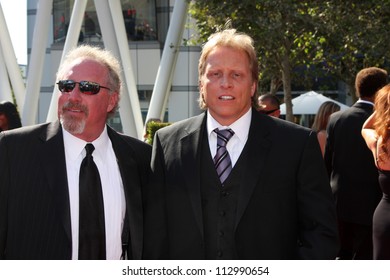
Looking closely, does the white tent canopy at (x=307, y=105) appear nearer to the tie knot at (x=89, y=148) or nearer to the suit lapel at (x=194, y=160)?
the suit lapel at (x=194, y=160)

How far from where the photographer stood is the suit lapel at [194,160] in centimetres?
389

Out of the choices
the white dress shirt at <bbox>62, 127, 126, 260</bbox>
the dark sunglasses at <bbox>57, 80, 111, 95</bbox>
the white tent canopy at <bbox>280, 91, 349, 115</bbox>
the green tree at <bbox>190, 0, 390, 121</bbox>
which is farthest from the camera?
the white tent canopy at <bbox>280, 91, 349, 115</bbox>

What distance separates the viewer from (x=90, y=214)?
393 cm

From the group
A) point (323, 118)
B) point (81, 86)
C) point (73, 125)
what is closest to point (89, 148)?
point (73, 125)

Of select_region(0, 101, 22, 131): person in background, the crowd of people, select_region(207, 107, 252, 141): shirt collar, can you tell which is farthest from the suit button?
select_region(0, 101, 22, 131): person in background

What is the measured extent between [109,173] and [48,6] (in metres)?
18.2

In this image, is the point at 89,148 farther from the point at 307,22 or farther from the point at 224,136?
the point at 307,22

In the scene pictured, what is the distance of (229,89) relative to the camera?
12.8 feet

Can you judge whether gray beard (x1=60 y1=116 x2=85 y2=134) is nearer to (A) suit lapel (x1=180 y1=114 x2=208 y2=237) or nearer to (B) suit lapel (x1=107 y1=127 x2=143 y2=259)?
(B) suit lapel (x1=107 y1=127 x2=143 y2=259)

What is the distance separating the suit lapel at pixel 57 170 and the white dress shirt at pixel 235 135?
82cm

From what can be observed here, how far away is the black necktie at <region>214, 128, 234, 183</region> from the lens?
3926mm

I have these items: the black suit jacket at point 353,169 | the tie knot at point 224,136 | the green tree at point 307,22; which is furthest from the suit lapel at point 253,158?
the green tree at point 307,22

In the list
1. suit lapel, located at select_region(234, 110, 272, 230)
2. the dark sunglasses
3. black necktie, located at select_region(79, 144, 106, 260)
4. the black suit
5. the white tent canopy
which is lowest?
the white tent canopy

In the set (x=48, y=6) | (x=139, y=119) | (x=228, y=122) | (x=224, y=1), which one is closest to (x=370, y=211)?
(x=228, y=122)
